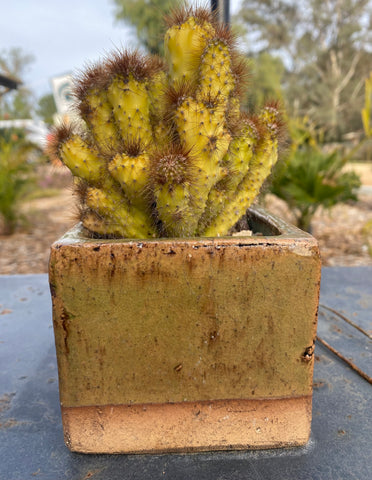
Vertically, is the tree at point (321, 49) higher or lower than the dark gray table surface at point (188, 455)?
higher

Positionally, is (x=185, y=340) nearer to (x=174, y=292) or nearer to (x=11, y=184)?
(x=174, y=292)

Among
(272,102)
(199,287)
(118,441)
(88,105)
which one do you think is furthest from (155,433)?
(272,102)

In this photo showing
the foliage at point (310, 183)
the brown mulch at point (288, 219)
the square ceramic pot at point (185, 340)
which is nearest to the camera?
the square ceramic pot at point (185, 340)

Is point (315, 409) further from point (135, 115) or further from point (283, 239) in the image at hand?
point (135, 115)

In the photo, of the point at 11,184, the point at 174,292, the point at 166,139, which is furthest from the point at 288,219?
the point at 174,292

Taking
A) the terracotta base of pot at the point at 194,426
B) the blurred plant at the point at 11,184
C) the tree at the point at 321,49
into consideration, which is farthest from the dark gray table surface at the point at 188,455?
the tree at the point at 321,49

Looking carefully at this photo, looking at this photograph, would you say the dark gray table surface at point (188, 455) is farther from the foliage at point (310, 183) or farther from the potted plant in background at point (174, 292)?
the foliage at point (310, 183)

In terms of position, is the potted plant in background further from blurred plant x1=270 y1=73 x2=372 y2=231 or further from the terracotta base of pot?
blurred plant x1=270 y1=73 x2=372 y2=231
